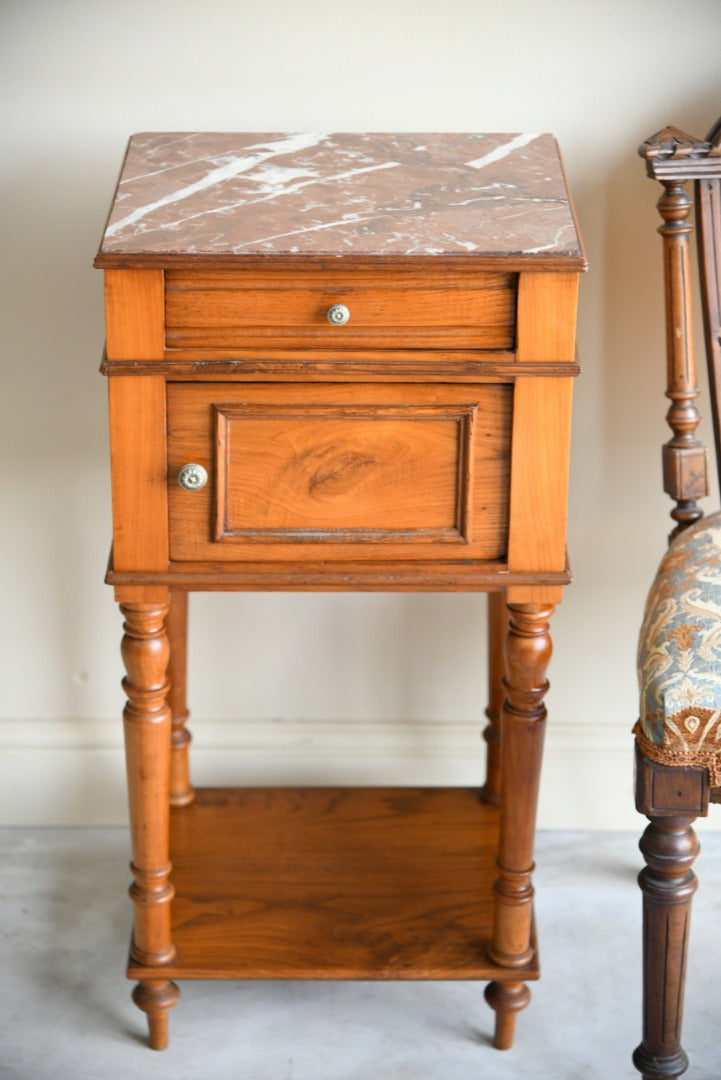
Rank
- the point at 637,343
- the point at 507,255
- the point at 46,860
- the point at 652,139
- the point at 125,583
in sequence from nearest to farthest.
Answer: the point at 507,255 → the point at 125,583 → the point at 652,139 → the point at 637,343 → the point at 46,860

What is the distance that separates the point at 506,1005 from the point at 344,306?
0.84 meters

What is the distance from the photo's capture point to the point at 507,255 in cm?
120

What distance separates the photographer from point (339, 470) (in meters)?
1.28

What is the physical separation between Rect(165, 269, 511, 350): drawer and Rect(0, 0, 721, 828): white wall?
504mm

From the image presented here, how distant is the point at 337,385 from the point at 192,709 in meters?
0.80

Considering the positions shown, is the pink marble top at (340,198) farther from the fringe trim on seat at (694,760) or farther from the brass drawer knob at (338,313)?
the fringe trim on seat at (694,760)

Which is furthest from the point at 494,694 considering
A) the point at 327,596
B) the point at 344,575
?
the point at 344,575

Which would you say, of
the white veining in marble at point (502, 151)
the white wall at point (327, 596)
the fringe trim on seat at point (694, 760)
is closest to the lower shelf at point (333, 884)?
the white wall at point (327, 596)

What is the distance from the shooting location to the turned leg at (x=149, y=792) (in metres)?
1.34

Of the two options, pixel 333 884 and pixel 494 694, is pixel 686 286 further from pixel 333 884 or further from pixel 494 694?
pixel 333 884

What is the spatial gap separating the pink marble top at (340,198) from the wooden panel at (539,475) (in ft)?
0.42

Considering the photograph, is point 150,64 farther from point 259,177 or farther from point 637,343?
point 637,343

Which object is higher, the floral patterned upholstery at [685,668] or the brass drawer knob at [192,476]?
the brass drawer knob at [192,476]

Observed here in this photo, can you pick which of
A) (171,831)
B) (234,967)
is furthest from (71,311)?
(234,967)
